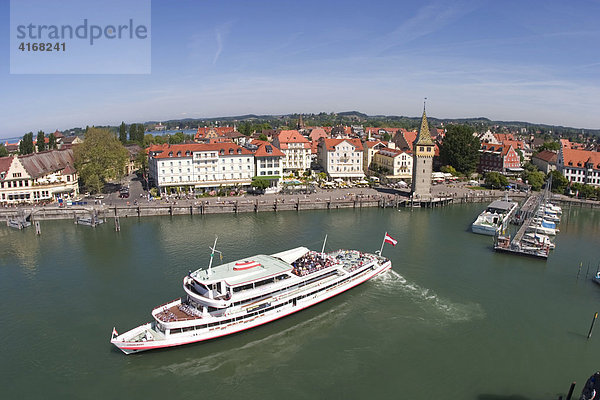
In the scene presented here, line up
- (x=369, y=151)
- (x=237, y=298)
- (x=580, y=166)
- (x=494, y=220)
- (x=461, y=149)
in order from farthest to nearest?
(x=369, y=151) → (x=461, y=149) → (x=580, y=166) → (x=494, y=220) → (x=237, y=298)

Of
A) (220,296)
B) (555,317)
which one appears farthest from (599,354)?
(220,296)

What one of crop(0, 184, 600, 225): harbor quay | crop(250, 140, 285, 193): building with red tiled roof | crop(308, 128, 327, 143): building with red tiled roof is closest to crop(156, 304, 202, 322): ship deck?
crop(0, 184, 600, 225): harbor quay

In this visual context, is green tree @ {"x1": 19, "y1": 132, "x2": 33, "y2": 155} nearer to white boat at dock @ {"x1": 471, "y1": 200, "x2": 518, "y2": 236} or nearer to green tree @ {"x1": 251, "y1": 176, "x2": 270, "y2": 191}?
green tree @ {"x1": 251, "y1": 176, "x2": 270, "y2": 191}

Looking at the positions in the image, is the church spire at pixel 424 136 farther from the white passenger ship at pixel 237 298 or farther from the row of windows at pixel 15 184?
the row of windows at pixel 15 184

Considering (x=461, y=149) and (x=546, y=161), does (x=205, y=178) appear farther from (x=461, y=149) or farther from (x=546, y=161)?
(x=546, y=161)

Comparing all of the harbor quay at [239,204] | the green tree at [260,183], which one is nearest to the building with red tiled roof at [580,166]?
the harbor quay at [239,204]

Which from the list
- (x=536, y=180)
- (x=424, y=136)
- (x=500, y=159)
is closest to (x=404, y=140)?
(x=500, y=159)
